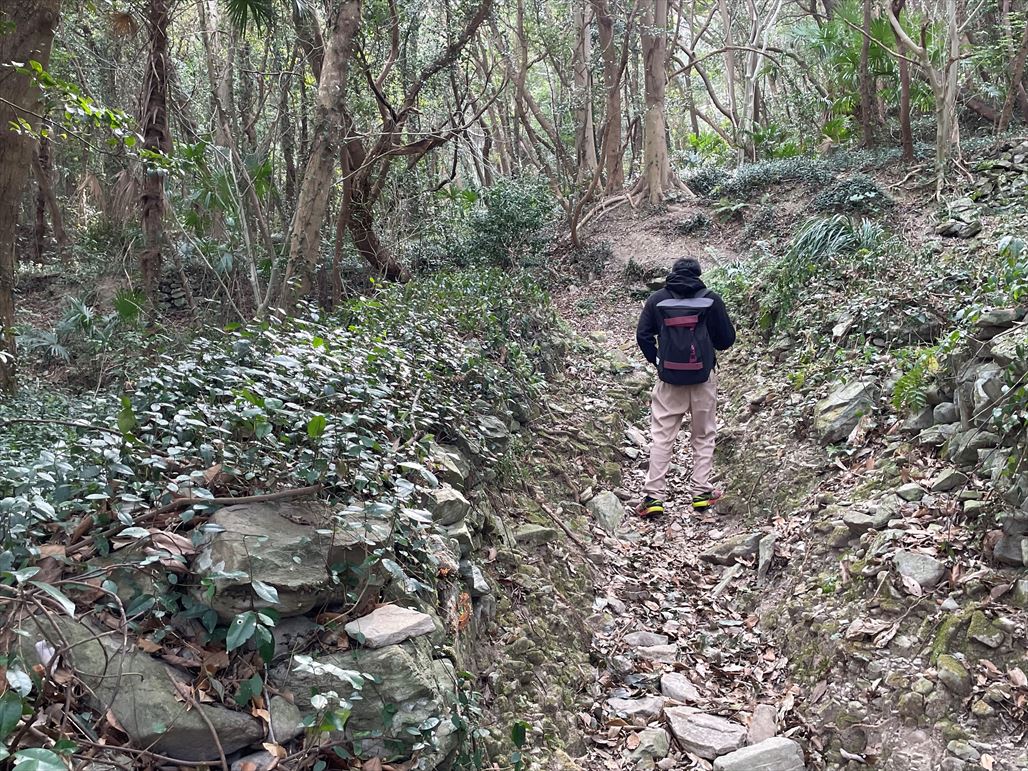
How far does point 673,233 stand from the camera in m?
14.8

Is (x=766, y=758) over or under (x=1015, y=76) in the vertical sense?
under

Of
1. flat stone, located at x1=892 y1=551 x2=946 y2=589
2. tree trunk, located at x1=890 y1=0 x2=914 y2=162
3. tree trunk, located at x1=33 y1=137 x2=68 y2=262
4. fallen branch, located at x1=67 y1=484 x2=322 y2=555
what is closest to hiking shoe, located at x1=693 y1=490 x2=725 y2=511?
flat stone, located at x1=892 y1=551 x2=946 y2=589

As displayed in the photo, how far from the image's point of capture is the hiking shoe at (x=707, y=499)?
6.36 m

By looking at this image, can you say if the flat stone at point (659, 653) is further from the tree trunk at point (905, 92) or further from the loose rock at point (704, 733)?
the tree trunk at point (905, 92)

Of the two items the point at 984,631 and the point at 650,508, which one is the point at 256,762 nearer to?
the point at 984,631

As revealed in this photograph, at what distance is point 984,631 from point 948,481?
3.68 feet

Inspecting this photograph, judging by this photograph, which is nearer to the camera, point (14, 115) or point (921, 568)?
point (921, 568)

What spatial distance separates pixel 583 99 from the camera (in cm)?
1597

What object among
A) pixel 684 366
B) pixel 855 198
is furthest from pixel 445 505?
pixel 855 198

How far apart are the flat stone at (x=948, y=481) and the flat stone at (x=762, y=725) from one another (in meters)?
1.71

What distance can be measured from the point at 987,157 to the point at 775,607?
10.3m

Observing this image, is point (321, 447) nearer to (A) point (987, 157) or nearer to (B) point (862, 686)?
(B) point (862, 686)

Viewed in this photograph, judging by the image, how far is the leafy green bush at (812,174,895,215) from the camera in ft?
38.0

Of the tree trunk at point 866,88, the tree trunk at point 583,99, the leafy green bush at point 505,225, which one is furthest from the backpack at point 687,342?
the tree trunk at point 583,99
